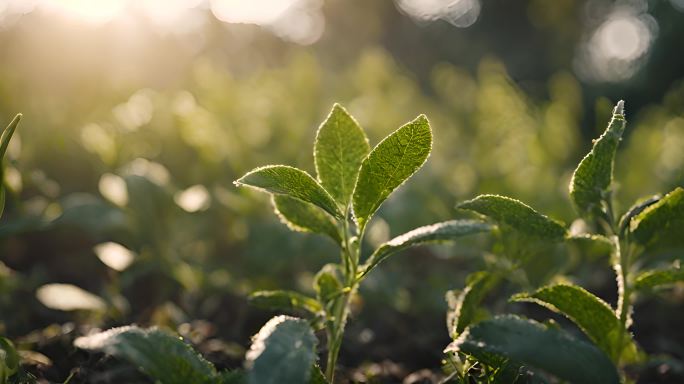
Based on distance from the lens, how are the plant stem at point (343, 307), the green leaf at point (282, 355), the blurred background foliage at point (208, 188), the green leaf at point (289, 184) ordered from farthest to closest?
the blurred background foliage at point (208, 188)
the plant stem at point (343, 307)
the green leaf at point (289, 184)
the green leaf at point (282, 355)

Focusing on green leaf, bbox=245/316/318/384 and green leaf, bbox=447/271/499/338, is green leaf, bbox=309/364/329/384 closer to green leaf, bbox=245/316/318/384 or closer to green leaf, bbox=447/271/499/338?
green leaf, bbox=245/316/318/384

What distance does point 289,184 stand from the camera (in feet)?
2.87

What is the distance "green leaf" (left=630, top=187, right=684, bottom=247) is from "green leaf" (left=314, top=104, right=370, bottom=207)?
1.47ft

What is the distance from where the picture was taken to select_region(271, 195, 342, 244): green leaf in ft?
3.34

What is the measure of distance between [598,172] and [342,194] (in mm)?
389

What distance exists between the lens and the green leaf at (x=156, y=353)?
29.5 inches

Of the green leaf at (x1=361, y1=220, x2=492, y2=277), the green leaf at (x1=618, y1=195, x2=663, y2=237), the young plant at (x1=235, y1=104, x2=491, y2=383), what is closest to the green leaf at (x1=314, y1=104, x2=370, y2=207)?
the young plant at (x1=235, y1=104, x2=491, y2=383)

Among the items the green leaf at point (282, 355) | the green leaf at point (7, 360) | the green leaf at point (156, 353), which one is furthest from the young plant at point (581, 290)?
the green leaf at point (7, 360)

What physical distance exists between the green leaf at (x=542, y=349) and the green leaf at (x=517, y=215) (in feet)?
0.54

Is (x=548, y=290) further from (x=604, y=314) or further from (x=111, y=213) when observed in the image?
(x=111, y=213)

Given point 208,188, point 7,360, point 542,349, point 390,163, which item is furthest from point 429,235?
point 208,188

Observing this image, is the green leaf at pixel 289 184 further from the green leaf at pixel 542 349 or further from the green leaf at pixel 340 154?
the green leaf at pixel 542 349

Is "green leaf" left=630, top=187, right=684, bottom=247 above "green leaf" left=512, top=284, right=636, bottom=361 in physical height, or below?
above

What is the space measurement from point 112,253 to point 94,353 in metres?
0.40
